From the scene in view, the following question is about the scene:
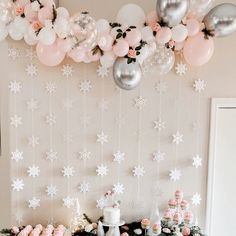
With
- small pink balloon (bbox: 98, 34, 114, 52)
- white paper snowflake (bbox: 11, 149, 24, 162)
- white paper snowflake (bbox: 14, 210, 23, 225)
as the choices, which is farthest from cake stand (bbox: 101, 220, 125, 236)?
small pink balloon (bbox: 98, 34, 114, 52)

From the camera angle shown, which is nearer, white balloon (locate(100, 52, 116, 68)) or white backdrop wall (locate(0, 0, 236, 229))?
white balloon (locate(100, 52, 116, 68))

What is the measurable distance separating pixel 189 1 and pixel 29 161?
151 centimetres

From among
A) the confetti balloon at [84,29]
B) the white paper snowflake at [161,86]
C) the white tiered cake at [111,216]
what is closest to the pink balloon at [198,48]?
the white paper snowflake at [161,86]

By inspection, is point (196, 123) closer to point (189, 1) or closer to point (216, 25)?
point (216, 25)

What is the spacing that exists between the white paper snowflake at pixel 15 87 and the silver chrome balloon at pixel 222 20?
132 cm

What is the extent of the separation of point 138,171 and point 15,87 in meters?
1.06

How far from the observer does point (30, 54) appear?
2316mm

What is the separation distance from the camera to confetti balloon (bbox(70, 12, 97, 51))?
1948 millimetres

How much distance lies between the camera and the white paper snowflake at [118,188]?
242 cm

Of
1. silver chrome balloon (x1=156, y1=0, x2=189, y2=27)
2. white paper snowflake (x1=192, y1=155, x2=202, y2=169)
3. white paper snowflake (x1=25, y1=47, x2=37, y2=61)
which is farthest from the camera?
white paper snowflake (x1=192, y1=155, x2=202, y2=169)

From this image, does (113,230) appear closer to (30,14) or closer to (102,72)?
(102,72)

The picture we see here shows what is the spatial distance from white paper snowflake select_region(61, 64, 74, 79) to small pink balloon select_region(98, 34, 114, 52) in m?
0.37

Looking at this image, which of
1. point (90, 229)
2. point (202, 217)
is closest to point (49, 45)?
point (90, 229)

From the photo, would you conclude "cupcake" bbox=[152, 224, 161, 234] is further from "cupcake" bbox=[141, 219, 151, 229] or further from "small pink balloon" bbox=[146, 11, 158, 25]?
"small pink balloon" bbox=[146, 11, 158, 25]
